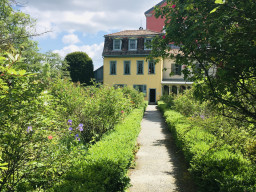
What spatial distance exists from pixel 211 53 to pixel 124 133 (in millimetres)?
3896

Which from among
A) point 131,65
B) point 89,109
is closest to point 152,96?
point 131,65

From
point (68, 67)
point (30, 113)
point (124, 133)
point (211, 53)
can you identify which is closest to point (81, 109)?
point (124, 133)

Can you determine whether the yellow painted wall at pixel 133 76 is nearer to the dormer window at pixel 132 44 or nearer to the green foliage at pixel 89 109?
the dormer window at pixel 132 44

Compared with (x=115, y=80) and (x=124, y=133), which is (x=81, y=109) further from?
(x=115, y=80)

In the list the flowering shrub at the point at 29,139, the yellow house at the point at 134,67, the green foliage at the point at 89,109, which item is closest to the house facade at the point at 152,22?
the yellow house at the point at 134,67

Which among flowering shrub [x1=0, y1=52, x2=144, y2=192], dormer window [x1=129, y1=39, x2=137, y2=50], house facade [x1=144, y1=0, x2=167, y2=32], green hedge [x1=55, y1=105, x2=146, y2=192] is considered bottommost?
green hedge [x1=55, y1=105, x2=146, y2=192]

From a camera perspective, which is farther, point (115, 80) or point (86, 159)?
point (115, 80)

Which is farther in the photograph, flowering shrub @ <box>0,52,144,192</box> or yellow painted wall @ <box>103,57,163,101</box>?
yellow painted wall @ <box>103,57,163,101</box>

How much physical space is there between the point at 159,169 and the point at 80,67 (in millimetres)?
26557

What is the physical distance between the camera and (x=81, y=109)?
7.36 metres

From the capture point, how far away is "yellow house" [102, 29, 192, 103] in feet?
83.8

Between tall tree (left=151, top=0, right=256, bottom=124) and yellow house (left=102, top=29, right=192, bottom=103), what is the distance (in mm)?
21614

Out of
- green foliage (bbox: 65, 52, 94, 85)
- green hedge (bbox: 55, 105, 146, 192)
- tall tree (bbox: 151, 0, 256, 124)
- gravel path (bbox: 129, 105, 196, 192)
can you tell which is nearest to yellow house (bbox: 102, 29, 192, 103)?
green foliage (bbox: 65, 52, 94, 85)

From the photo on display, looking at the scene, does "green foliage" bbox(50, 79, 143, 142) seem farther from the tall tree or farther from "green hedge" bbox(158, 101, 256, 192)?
the tall tree
